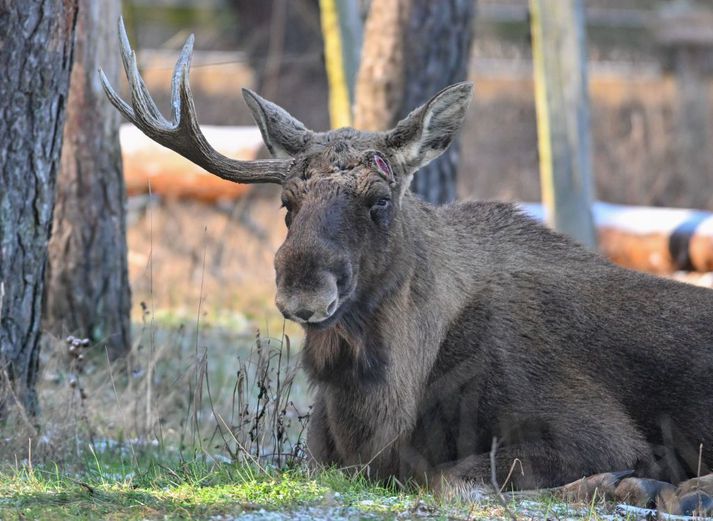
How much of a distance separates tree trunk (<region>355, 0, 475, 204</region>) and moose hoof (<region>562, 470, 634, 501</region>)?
16.4 feet

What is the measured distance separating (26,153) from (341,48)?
5918 millimetres

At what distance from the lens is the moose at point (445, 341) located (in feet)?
20.7

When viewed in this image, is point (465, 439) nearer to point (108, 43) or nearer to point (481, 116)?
point (108, 43)

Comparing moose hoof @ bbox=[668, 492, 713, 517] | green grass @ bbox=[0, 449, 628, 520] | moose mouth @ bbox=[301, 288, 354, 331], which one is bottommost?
moose hoof @ bbox=[668, 492, 713, 517]

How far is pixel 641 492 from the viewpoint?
235 inches

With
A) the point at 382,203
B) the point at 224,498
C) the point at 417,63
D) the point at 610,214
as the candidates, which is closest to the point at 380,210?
the point at 382,203

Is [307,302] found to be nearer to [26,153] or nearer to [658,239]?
[26,153]

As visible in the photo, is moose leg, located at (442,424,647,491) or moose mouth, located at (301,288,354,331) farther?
moose leg, located at (442,424,647,491)

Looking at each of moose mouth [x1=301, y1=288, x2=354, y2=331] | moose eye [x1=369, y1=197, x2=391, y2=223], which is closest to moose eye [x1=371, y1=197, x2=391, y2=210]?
moose eye [x1=369, y1=197, x2=391, y2=223]

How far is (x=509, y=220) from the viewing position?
295 inches

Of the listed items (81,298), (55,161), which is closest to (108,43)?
(81,298)

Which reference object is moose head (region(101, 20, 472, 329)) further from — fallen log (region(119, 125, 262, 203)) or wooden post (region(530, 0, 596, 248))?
fallen log (region(119, 125, 262, 203))

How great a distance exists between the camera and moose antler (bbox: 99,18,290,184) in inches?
258

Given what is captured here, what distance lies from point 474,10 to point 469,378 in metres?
5.42
